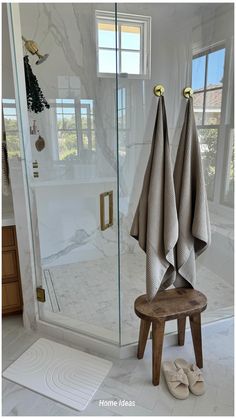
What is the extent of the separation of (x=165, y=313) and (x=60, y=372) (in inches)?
29.2

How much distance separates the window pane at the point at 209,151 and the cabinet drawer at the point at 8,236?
1681mm

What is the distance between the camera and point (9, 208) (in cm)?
205

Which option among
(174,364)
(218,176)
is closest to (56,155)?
(218,176)

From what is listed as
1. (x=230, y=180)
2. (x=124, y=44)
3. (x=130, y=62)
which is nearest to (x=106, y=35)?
(x=124, y=44)

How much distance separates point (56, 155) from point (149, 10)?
1.56 meters

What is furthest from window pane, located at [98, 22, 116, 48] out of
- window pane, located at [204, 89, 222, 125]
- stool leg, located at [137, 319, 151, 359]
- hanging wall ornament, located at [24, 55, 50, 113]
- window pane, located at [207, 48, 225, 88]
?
stool leg, located at [137, 319, 151, 359]

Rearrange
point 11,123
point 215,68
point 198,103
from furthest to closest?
1. point 198,103
2. point 215,68
3. point 11,123

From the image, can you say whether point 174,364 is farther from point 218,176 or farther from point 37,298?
point 218,176

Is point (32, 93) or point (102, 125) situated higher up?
point (32, 93)

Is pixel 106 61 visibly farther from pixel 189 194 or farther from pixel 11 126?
pixel 189 194

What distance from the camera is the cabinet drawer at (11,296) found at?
6.60ft

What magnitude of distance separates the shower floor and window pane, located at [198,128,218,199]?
77 centimetres

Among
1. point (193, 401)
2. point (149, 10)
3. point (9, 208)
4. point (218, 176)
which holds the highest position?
point (149, 10)

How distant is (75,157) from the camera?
2.69 meters
